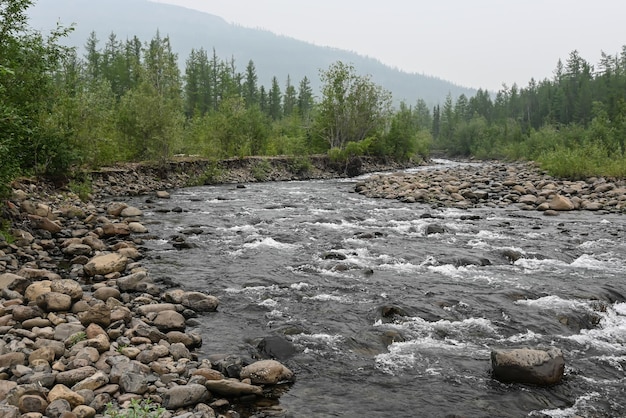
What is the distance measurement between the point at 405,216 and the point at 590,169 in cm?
1818

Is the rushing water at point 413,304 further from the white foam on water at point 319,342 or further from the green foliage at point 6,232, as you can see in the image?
the green foliage at point 6,232

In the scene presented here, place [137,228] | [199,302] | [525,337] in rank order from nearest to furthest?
[525,337], [199,302], [137,228]

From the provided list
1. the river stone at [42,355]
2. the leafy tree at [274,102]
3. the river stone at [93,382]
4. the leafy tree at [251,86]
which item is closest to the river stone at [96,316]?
the river stone at [42,355]

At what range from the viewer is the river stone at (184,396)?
17.8 ft

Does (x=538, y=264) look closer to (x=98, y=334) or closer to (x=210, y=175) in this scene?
(x=98, y=334)

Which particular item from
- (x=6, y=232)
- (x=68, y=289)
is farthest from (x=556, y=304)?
(x=6, y=232)

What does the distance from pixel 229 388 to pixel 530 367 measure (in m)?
4.20

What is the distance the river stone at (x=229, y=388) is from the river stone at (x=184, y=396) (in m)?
0.11

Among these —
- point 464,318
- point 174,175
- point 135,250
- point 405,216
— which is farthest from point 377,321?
point 174,175

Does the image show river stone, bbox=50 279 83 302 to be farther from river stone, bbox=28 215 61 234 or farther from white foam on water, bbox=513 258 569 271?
white foam on water, bbox=513 258 569 271

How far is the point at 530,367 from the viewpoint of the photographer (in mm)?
6293

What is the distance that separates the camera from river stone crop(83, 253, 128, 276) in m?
10.6

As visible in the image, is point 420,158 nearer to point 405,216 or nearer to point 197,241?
point 405,216

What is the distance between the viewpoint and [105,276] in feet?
34.2
